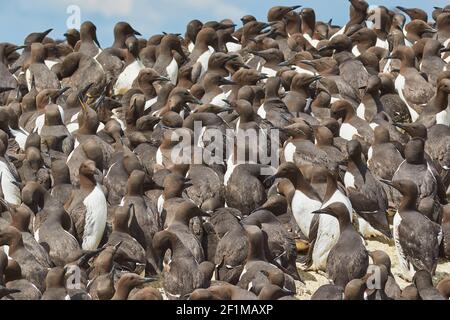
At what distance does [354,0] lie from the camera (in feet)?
109

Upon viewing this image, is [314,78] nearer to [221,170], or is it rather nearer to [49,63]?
[221,170]

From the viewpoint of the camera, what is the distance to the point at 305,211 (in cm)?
2069

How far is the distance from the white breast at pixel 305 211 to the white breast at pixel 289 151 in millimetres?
1707

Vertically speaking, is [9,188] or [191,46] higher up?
[191,46]

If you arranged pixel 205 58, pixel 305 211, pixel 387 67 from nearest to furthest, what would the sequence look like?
pixel 305 211 < pixel 387 67 < pixel 205 58

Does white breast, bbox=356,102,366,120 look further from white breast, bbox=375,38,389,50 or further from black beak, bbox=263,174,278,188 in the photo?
white breast, bbox=375,38,389,50

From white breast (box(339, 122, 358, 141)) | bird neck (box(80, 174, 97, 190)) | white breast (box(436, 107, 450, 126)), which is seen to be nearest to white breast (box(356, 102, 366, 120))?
white breast (box(339, 122, 358, 141))

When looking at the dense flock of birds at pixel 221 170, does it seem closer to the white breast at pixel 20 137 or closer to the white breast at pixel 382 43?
the white breast at pixel 20 137

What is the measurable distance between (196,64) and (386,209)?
352 inches

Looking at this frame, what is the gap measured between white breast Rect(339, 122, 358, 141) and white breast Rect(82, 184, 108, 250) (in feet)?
16.5

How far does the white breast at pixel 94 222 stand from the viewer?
20297 mm

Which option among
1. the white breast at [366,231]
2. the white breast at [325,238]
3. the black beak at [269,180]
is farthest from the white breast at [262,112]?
the white breast at [325,238]

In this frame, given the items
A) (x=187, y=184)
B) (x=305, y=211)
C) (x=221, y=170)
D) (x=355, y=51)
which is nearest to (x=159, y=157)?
(x=221, y=170)

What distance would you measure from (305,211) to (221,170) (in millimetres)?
2184
